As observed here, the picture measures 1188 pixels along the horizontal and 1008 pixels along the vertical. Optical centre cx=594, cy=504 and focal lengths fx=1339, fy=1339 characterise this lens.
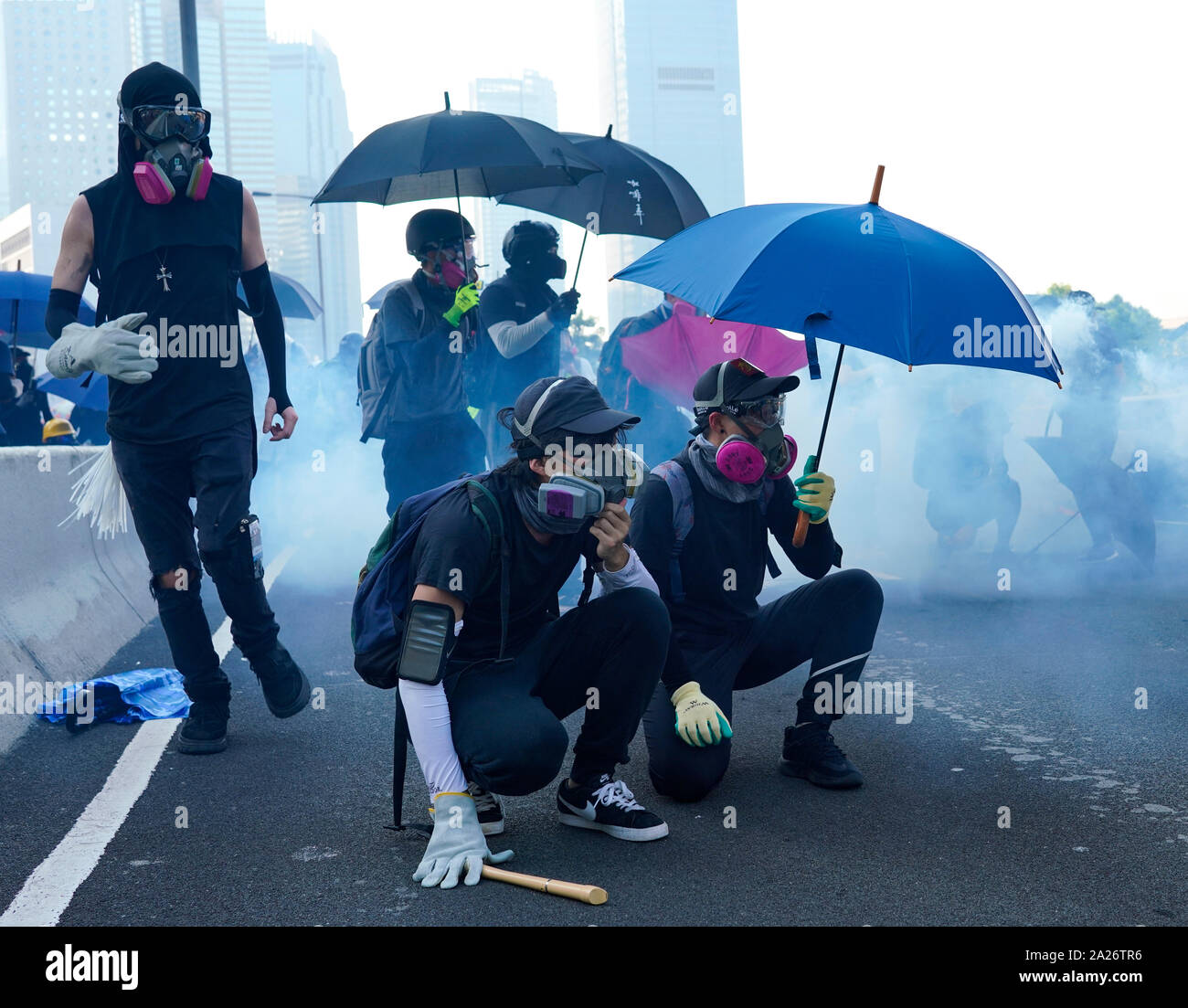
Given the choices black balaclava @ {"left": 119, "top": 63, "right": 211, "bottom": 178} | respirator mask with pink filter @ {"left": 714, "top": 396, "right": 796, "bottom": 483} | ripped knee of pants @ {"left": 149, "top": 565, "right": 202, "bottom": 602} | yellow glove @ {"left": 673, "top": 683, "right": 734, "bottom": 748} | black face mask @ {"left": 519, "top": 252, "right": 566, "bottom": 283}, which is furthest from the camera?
black face mask @ {"left": 519, "top": 252, "right": 566, "bottom": 283}

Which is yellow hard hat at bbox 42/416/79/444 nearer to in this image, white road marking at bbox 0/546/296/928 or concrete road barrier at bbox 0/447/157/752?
concrete road barrier at bbox 0/447/157/752

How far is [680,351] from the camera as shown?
9516 mm

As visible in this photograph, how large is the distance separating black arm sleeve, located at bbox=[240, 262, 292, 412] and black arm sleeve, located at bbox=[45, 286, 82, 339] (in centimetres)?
69

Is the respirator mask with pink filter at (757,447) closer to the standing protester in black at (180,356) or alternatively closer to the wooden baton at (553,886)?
the wooden baton at (553,886)

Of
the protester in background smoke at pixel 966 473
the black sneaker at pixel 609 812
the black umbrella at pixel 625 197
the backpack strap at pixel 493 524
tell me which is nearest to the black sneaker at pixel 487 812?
the black sneaker at pixel 609 812

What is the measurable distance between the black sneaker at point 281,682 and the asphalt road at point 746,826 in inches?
4.5

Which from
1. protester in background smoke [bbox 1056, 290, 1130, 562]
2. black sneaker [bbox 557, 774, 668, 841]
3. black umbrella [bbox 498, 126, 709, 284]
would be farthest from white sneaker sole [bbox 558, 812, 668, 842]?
protester in background smoke [bbox 1056, 290, 1130, 562]

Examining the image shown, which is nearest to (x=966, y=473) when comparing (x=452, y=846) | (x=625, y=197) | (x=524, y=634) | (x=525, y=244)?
(x=625, y=197)

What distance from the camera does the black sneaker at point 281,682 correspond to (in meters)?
5.20

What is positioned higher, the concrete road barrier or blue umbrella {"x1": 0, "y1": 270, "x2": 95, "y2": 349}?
blue umbrella {"x1": 0, "y1": 270, "x2": 95, "y2": 349}

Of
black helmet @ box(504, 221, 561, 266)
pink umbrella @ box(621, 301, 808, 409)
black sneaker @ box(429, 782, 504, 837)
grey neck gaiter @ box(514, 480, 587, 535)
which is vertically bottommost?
black sneaker @ box(429, 782, 504, 837)

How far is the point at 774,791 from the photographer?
14.5ft

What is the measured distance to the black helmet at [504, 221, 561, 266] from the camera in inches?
314
